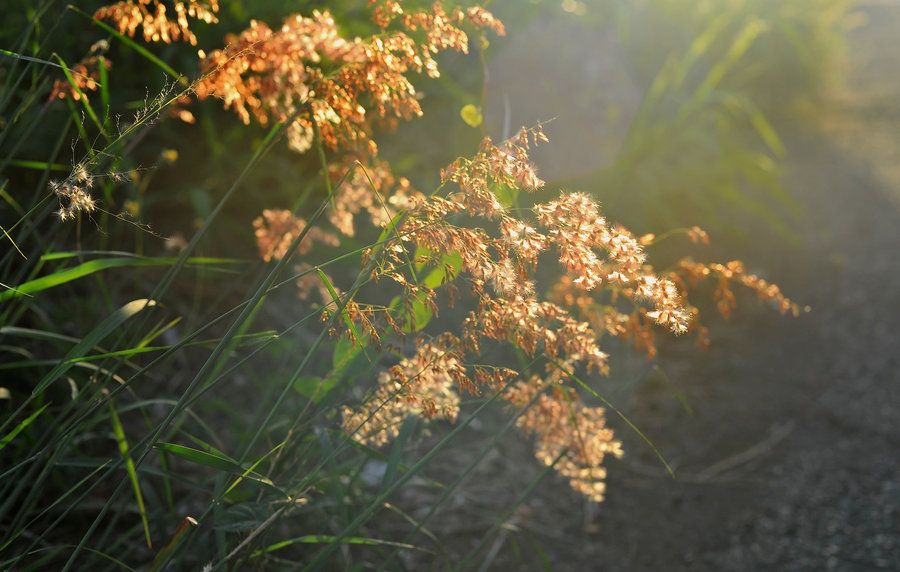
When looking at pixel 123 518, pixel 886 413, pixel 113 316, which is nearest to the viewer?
pixel 113 316

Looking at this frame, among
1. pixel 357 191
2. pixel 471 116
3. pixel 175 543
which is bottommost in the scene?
pixel 175 543

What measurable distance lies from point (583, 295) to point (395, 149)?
5.62 feet

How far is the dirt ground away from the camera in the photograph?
1.80m

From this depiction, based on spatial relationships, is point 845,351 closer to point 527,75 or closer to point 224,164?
point 527,75

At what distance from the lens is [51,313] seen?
1865 mm

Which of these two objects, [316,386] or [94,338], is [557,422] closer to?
[316,386]

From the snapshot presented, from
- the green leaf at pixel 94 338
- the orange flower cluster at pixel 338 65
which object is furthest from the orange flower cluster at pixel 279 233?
the green leaf at pixel 94 338

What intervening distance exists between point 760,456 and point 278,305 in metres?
1.51

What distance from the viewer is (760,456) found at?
2.20 meters

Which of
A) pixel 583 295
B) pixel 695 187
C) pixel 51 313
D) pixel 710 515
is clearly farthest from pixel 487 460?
pixel 695 187

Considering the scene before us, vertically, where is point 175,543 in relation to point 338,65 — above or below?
below

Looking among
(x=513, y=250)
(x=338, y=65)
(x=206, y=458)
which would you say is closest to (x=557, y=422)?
(x=513, y=250)

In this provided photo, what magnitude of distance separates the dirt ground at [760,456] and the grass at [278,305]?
0.09m

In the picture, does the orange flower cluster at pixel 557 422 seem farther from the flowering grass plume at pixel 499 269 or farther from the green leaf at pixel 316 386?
the green leaf at pixel 316 386
